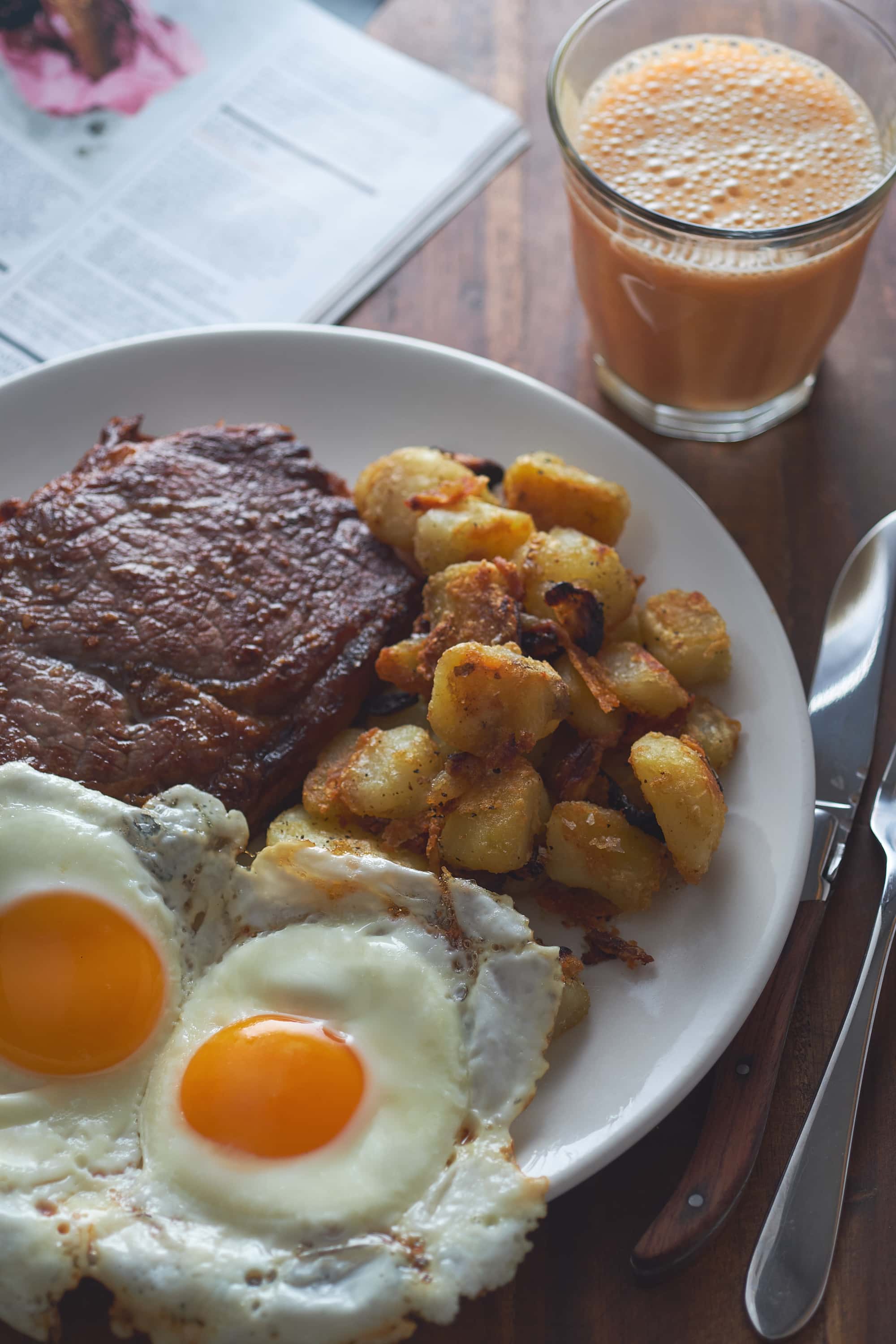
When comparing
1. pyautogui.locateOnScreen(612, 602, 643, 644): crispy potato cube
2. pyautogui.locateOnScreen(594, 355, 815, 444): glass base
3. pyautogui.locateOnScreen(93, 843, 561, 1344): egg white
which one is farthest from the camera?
pyautogui.locateOnScreen(594, 355, 815, 444): glass base

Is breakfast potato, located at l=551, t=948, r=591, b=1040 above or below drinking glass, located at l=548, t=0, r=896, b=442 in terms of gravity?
below

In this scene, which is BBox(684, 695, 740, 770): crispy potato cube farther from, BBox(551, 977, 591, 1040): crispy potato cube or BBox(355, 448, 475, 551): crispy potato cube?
BBox(355, 448, 475, 551): crispy potato cube

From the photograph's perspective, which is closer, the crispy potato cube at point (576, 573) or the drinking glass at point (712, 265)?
the crispy potato cube at point (576, 573)

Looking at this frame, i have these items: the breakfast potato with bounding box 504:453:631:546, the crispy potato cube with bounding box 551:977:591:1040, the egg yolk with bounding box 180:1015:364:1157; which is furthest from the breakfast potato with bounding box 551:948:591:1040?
the breakfast potato with bounding box 504:453:631:546

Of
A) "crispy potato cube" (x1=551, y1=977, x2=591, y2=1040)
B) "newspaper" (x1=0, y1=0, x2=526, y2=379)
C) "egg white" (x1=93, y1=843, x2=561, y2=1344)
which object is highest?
"newspaper" (x1=0, y1=0, x2=526, y2=379)

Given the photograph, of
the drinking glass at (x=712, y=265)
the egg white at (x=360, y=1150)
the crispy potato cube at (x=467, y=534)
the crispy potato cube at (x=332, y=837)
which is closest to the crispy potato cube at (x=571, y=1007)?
the egg white at (x=360, y=1150)

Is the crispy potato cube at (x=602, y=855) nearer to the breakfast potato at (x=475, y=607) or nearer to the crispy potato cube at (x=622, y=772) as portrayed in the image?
the crispy potato cube at (x=622, y=772)

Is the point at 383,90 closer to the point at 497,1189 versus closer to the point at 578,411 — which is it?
the point at 578,411
